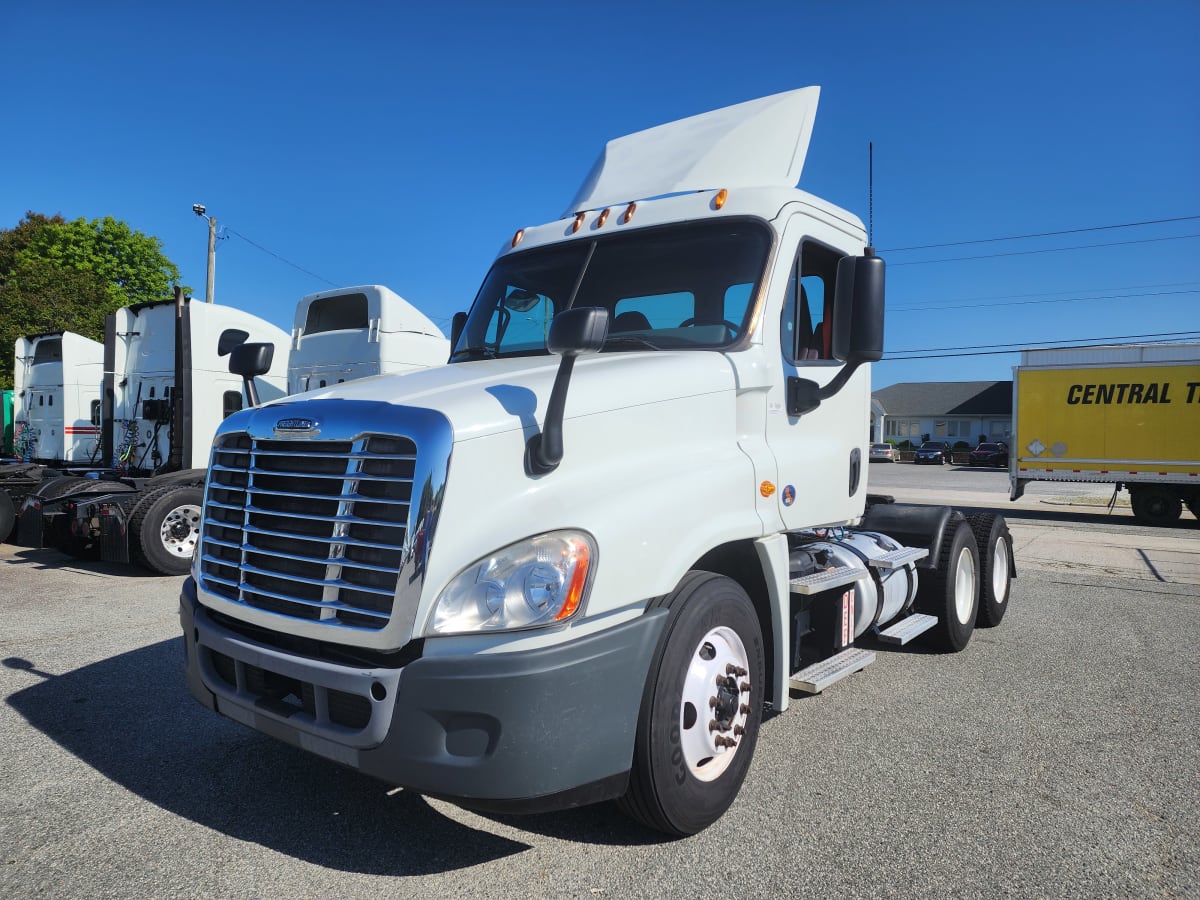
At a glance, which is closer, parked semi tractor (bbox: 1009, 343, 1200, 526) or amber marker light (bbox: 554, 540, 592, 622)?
amber marker light (bbox: 554, 540, 592, 622)

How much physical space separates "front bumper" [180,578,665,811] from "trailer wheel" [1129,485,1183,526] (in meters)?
19.3

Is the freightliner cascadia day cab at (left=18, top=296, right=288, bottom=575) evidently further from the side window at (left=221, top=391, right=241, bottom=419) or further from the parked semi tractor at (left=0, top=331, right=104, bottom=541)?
the parked semi tractor at (left=0, top=331, right=104, bottom=541)

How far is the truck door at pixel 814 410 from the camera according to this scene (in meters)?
3.66

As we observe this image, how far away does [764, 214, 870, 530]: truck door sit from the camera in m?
3.66

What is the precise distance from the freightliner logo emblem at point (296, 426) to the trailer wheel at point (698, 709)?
51.9 inches

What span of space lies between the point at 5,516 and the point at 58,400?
448 cm

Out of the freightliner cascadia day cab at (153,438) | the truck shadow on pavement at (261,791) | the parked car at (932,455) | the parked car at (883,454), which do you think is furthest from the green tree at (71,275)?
the parked car at (932,455)

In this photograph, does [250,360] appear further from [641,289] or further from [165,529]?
[165,529]

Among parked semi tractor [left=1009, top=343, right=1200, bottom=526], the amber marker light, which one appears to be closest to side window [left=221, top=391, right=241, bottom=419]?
the amber marker light

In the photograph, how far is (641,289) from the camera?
3.89 meters

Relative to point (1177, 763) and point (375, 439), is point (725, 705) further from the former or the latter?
point (1177, 763)

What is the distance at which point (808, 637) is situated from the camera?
436 centimetres

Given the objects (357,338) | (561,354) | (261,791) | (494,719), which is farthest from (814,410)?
(357,338)

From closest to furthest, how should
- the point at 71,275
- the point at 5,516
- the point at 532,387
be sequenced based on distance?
the point at 532,387, the point at 5,516, the point at 71,275
